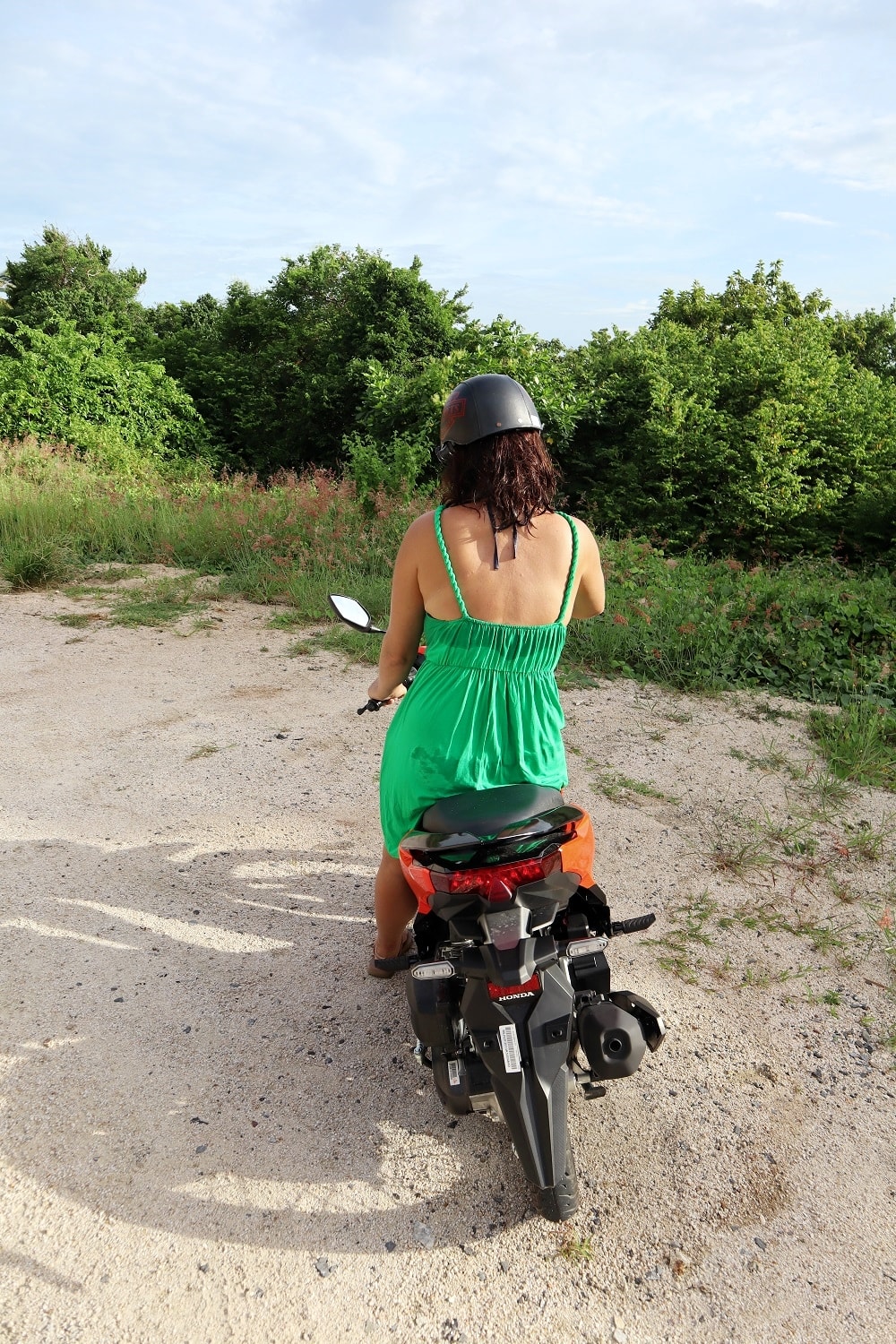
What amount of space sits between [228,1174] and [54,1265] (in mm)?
433

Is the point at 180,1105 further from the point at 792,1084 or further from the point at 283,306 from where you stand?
the point at 283,306

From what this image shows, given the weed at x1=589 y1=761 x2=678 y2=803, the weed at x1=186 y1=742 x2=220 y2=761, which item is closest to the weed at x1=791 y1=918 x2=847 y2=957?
the weed at x1=589 y1=761 x2=678 y2=803

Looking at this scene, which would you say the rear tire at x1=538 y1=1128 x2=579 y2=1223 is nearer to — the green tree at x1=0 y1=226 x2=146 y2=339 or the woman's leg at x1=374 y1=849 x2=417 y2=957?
the woman's leg at x1=374 y1=849 x2=417 y2=957

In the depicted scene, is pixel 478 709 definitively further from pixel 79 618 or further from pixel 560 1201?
pixel 79 618

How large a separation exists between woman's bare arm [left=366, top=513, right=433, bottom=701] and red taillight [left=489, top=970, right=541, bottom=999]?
957 millimetres

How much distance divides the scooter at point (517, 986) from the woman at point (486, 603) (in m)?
0.21

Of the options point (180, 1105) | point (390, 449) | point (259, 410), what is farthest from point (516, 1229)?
point (259, 410)

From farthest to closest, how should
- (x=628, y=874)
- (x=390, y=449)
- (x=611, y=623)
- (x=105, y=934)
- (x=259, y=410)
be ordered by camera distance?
(x=259, y=410), (x=390, y=449), (x=611, y=623), (x=628, y=874), (x=105, y=934)

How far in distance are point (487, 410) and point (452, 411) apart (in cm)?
12

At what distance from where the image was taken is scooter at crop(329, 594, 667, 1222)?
6.42 feet

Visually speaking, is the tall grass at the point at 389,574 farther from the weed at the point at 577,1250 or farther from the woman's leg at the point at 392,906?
the weed at the point at 577,1250

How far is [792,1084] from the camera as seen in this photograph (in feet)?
8.77

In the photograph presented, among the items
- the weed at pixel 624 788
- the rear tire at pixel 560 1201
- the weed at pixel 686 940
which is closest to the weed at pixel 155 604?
the weed at pixel 624 788

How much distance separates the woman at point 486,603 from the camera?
2260 mm
